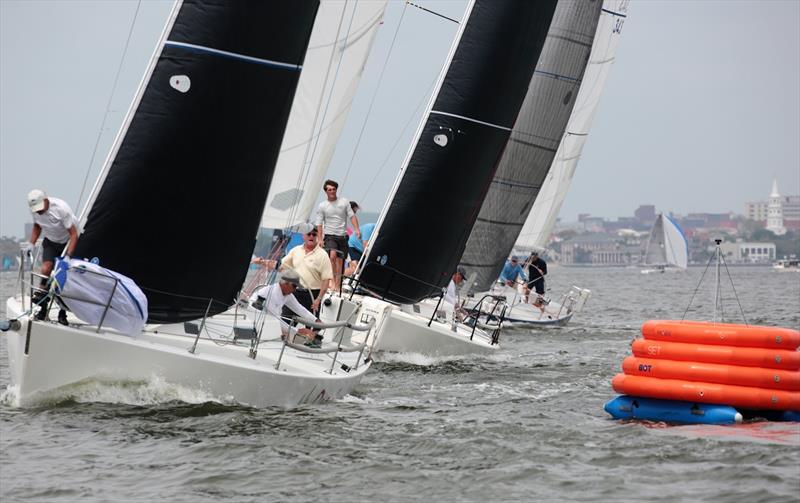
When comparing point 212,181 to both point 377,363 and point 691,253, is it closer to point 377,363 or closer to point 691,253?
point 377,363

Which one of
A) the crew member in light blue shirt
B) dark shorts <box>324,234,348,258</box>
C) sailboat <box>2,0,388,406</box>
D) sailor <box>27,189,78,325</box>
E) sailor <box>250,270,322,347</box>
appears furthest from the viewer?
the crew member in light blue shirt

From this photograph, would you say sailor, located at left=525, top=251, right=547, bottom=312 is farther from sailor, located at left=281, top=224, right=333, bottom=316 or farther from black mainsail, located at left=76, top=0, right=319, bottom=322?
black mainsail, located at left=76, top=0, right=319, bottom=322

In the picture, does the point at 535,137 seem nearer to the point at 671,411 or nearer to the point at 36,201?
the point at 671,411

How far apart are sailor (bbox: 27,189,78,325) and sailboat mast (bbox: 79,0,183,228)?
0.12 metres

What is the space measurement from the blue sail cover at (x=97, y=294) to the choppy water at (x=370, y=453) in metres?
0.53

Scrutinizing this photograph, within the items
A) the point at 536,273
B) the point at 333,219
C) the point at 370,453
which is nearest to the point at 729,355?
the point at 370,453

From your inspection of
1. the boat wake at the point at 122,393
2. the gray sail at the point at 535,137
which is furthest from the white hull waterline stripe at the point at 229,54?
the gray sail at the point at 535,137

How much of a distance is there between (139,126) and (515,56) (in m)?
8.39

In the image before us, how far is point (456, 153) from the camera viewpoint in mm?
17406

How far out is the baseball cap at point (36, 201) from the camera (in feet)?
33.0

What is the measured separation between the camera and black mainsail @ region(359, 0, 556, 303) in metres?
17.0

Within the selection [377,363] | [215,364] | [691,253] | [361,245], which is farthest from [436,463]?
[691,253]

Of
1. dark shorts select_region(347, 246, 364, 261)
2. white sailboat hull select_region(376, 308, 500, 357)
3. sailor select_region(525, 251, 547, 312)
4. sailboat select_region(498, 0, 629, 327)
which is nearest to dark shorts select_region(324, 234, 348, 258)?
white sailboat hull select_region(376, 308, 500, 357)

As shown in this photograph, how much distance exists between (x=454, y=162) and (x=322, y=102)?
1.99 m
